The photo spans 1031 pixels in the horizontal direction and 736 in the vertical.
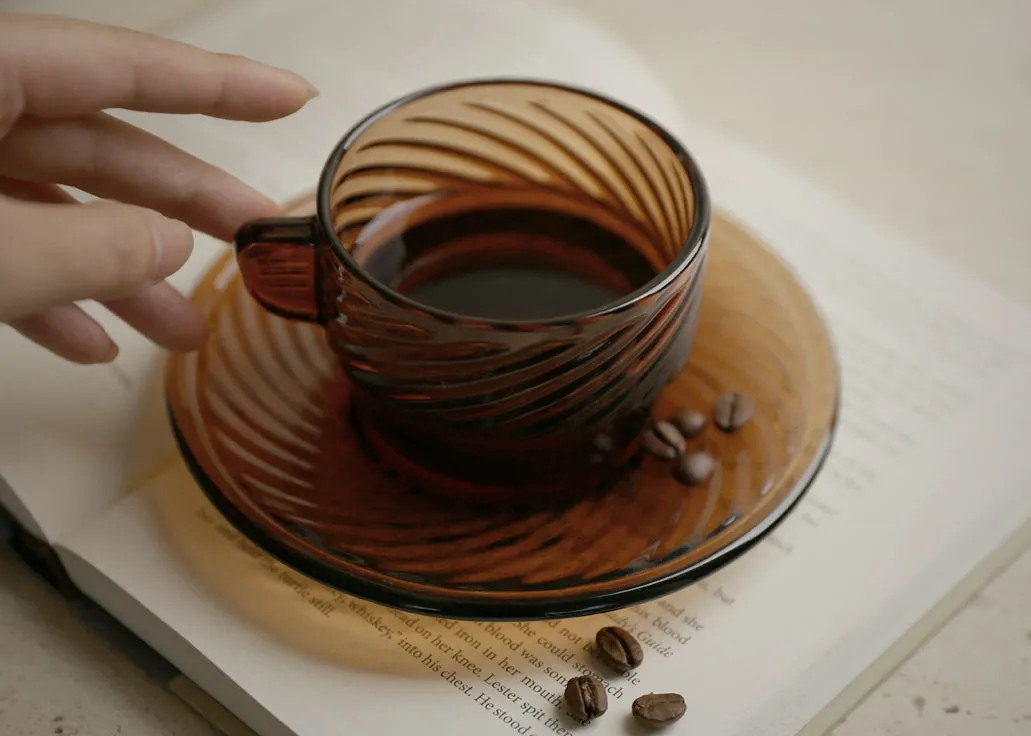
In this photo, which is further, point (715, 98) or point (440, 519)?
point (715, 98)

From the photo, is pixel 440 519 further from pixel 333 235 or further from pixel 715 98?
pixel 715 98

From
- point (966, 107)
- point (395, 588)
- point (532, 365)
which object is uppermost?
point (966, 107)

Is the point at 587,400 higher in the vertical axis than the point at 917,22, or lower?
lower

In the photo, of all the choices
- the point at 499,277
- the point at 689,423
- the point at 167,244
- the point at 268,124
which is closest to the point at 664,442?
the point at 689,423

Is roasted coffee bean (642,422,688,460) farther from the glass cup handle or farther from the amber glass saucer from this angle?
the glass cup handle

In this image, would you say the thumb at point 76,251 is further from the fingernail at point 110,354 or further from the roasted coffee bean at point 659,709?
the roasted coffee bean at point 659,709

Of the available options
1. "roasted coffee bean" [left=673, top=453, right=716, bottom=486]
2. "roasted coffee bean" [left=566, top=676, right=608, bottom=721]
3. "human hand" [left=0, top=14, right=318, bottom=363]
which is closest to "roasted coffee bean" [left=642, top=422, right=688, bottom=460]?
"roasted coffee bean" [left=673, top=453, right=716, bottom=486]

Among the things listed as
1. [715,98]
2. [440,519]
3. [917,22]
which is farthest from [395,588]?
[917,22]

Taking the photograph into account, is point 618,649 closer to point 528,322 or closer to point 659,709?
point 659,709
